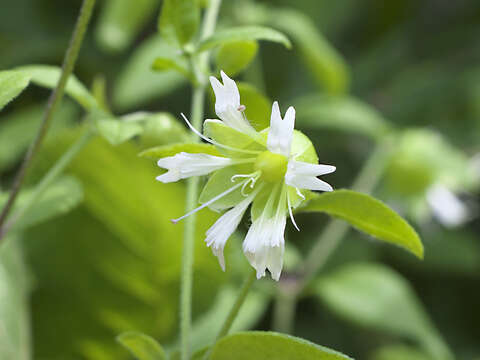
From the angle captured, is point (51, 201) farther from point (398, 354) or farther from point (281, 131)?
point (398, 354)

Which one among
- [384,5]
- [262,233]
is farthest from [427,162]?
[262,233]

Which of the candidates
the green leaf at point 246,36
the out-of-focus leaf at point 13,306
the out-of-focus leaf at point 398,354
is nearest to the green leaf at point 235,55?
the green leaf at point 246,36

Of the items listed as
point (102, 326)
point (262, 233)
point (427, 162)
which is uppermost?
point (262, 233)

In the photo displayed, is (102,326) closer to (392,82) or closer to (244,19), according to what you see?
(244,19)

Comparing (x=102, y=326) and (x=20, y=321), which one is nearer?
(x=20, y=321)

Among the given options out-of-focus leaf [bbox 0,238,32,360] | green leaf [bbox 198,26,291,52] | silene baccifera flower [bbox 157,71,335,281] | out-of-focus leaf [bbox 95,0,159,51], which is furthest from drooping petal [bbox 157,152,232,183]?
out-of-focus leaf [bbox 95,0,159,51]

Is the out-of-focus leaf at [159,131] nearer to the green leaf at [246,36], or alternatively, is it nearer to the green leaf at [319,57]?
the green leaf at [246,36]

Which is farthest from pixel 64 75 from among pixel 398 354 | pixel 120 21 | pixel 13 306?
pixel 398 354
